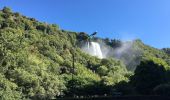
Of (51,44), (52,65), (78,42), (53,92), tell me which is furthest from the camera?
(78,42)

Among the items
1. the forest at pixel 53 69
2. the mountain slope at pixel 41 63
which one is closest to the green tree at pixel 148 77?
the forest at pixel 53 69

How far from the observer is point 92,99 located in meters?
41.5

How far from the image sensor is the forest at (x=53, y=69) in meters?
49.8

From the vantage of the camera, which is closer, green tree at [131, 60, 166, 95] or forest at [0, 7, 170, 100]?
forest at [0, 7, 170, 100]

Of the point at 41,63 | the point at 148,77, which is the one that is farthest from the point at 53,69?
the point at 148,77

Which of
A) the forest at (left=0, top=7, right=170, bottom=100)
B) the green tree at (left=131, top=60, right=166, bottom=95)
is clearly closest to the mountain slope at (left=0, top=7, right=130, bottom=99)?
the forest at (left=0, top=7, right=170, bottom=100)

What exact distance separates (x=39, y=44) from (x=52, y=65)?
31.6 ft

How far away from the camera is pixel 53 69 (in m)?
89.2

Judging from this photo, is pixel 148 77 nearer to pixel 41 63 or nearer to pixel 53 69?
pixel 41 63

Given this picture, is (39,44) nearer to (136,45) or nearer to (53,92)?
(53,92)

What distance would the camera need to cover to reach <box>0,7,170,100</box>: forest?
1962 inches

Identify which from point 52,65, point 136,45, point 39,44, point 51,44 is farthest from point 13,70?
point 136,45

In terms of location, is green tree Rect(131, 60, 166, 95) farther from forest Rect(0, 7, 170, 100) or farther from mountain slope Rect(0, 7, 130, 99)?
mountain slope Rect(0, 7, 130, 99)

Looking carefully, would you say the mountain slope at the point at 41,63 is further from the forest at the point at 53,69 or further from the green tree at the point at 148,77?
the green tree at the point at 148,77
